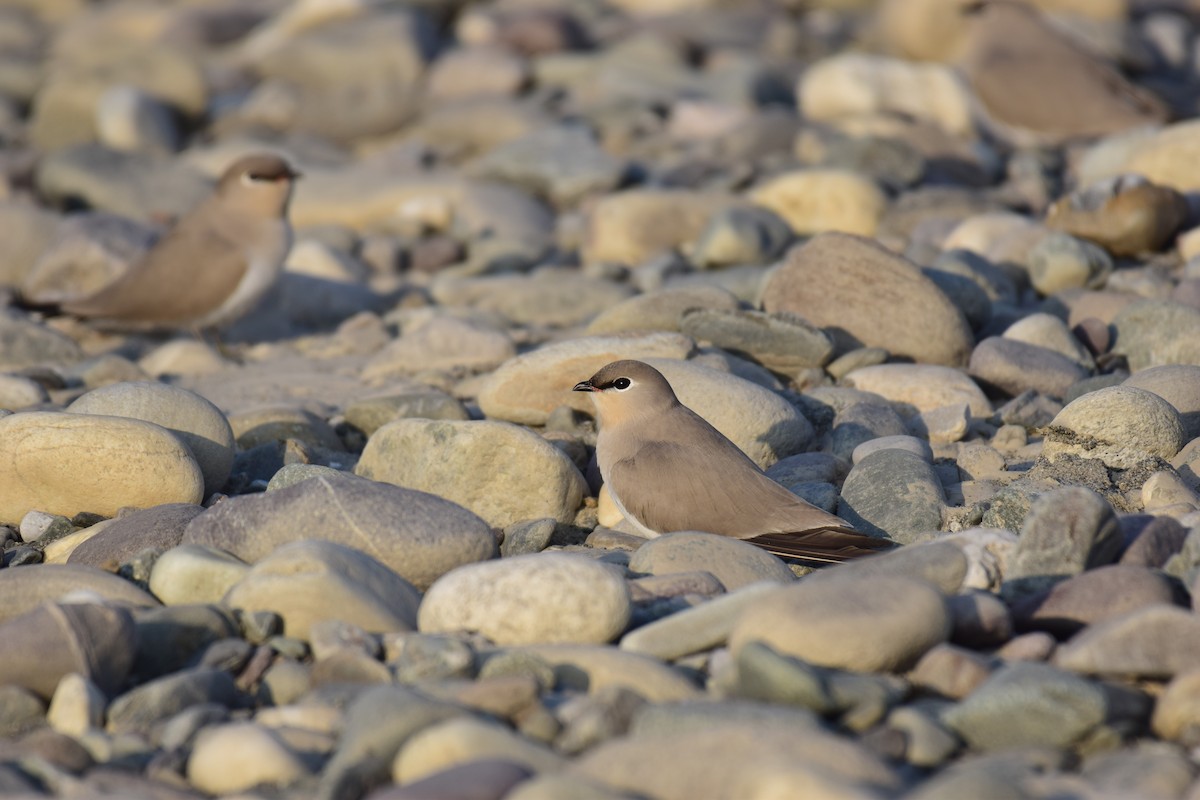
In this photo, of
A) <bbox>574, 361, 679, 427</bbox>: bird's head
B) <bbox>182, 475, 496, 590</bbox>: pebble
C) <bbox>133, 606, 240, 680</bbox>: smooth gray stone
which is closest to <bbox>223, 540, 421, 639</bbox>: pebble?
<bbox>133, 606, 240, 680</bbox>: smooth gray stone

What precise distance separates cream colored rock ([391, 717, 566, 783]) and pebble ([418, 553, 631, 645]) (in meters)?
0.71

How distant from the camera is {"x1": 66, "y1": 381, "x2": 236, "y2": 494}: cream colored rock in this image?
5.95 meters

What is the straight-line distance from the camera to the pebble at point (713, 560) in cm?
469

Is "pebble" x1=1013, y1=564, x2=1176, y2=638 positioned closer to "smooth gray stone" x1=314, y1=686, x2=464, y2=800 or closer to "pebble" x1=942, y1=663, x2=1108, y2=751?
"pebble" x1=942, y1=663, x2=1108, y2=751

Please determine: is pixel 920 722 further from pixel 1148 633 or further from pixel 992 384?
pixel 992 384

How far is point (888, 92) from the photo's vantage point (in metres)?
12.7

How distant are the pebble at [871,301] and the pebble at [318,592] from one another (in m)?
3.64

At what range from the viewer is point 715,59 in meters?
15.0

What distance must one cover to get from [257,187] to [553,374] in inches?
132

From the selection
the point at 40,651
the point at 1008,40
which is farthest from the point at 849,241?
the point at 1008,40

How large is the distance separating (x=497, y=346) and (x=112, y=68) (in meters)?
8.54

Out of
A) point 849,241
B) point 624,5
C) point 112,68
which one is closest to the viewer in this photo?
point 849,241

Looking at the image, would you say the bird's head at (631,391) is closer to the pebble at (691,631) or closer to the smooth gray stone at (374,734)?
the pebble at (691,631)

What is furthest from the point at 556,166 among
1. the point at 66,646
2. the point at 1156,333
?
the point at 66,646
